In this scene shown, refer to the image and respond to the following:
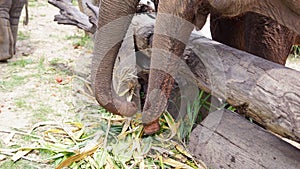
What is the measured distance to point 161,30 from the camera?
1455 millimetres

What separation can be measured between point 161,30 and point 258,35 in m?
0.79

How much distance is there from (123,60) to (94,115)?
342mm

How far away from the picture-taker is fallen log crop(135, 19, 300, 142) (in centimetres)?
138

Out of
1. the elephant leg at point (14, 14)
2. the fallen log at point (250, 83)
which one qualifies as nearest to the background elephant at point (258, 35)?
the fallen log at point (250, 83)

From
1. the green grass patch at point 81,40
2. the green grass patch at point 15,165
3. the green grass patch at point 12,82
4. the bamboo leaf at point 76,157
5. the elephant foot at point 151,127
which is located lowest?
the green grass patch at point 81,40

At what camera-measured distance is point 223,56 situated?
1.72 meters

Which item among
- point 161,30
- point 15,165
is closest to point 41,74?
point 15,165

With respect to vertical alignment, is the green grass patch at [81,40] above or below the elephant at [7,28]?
below

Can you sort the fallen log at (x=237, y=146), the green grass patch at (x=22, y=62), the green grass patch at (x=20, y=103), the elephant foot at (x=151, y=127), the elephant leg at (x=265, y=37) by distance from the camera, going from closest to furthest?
the fallen log at (x=237, y=146), the elephant foot at (x=151, y=127), the elephant leg at (x=265, y=37), the green grass patch at (x=20, y=103), the green grass patch at (x=22, y=62)

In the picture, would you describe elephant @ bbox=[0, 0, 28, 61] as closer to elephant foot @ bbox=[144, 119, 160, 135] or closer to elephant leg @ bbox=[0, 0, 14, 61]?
elephant leg @ bbox=[0, 0, 14, 61]

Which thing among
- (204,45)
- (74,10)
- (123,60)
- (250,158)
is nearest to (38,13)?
(74,10)

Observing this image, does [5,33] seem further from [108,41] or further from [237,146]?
[237,146]

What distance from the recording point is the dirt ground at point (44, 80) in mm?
2318

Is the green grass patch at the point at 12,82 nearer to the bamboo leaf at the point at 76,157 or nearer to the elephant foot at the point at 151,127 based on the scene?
the bamboo leaf at the point at 76,157
